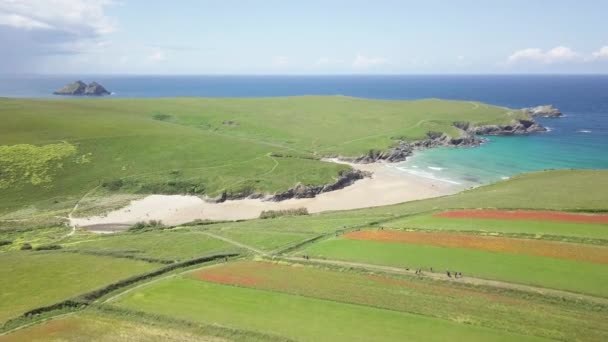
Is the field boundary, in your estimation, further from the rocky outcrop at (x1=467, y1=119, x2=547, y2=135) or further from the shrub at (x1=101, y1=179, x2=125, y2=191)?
the rocky outcrop at (x1=467, y1=119, x2=547, y2=135)

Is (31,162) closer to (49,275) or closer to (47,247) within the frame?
(47,247)

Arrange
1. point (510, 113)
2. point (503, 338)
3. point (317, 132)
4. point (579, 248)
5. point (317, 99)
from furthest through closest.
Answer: point (317, 99)
point (510, 113)
point (317, 132)
point (579, 248)
point (503, 338)

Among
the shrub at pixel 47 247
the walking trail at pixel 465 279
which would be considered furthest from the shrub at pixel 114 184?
the walking trail at pixel 465 279

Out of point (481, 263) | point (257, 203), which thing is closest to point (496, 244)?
point (481, 263)

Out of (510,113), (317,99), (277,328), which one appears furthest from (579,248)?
(317,99)

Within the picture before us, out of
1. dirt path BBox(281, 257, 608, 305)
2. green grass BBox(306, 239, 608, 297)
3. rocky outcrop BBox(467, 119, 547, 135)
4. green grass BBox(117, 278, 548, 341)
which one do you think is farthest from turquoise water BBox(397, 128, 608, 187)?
green grass BBox(117, 278, 548, 341)

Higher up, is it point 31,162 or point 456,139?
point 456,139

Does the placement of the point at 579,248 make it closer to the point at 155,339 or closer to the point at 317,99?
the point at 155,339
